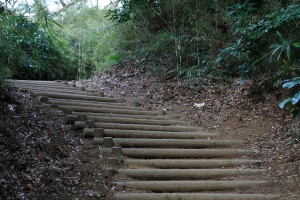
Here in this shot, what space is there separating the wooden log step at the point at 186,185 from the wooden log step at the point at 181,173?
0.21 m

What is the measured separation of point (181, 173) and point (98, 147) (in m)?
1.16

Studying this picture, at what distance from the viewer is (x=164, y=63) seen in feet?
29.4

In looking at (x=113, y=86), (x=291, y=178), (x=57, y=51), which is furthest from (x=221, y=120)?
(x=57, y=51)

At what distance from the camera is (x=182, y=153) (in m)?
5.05

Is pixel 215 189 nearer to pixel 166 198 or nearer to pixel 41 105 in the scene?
pixel 166 198

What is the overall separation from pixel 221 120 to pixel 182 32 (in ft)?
10.2

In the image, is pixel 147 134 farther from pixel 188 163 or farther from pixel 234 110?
pixel 234 110

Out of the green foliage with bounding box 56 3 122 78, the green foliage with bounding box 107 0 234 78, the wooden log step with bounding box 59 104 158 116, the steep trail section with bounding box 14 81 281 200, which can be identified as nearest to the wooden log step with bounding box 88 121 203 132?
the steep trail section with bounding box 14 81 281 200

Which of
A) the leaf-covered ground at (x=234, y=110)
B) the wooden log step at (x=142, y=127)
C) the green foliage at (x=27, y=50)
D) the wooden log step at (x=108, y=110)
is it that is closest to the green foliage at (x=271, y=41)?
Answer: the leaf-covered ground at (x=234, y=110)

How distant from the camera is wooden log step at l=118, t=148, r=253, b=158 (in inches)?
191

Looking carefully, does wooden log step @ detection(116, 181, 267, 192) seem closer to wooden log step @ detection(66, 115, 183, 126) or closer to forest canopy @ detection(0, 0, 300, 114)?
forest canopy @ detection(0, 0, 300, 114)

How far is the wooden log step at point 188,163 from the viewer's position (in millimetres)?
4629

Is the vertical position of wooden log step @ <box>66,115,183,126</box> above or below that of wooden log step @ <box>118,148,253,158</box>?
above

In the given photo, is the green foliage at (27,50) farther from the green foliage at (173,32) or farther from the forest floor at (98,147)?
the green foliage at (173,32)
